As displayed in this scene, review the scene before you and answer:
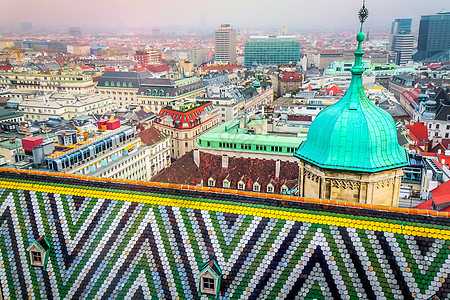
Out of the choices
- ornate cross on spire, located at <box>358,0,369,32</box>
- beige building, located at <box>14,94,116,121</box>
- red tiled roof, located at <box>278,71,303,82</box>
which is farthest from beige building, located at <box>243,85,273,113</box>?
ornate cross on spire, located at <box>358,0,369,32</box>

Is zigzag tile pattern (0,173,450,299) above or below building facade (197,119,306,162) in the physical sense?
above

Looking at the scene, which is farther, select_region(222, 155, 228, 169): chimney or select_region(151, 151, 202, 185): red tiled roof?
select_region(222, 155, 228, 169): chimney

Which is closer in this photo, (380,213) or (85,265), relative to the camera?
(380,213)

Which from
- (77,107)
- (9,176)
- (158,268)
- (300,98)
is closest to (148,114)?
(77,107)

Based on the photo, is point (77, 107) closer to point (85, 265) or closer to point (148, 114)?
point (148, 114)

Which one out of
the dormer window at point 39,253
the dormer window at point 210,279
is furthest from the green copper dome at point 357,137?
the dormer window at point 39,253

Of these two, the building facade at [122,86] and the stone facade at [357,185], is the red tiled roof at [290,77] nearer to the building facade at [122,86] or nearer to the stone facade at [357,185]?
the building facade at [122,86]

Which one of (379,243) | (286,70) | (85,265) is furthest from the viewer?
(286,70)

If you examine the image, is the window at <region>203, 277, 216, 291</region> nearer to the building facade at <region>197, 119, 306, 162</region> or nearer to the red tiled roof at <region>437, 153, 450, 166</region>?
the building facade at <region>197, 119, 306, 162</region>
